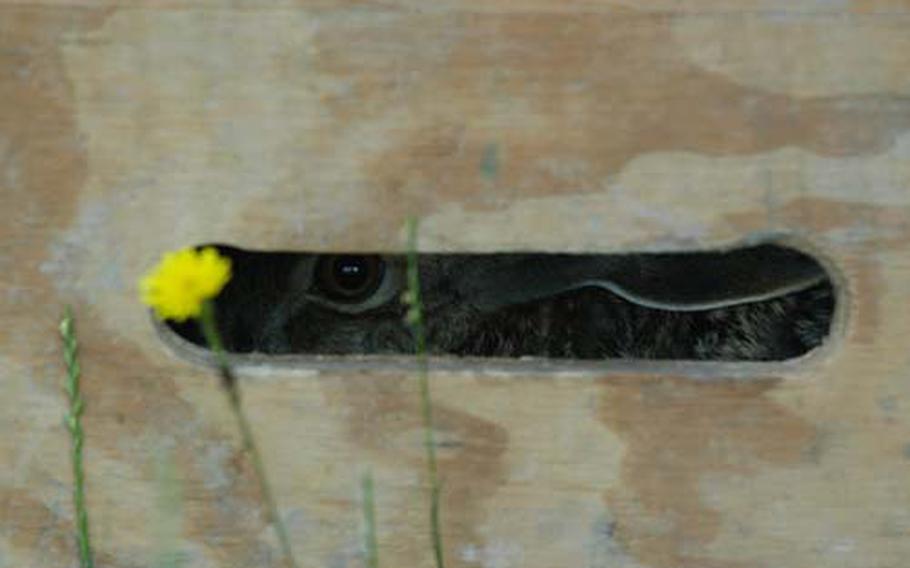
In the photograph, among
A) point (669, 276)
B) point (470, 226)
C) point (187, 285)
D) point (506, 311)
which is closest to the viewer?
point (187, 285)

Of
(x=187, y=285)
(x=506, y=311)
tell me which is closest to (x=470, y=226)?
(x=187, y=285)

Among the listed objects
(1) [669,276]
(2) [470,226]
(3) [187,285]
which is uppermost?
(3) [187,285]

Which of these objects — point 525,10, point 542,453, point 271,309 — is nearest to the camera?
point 525,10

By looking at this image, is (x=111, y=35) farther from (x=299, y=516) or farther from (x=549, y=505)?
(x=549, y=505)

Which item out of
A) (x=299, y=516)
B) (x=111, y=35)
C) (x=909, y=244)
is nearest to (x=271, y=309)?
(x=299, y=516)

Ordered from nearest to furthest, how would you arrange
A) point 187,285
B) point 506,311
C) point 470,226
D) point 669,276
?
point 187,285, point 470,226, point 669,276, point 506,311

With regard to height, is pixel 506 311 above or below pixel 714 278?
below

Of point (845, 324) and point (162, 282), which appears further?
point (845, 324)

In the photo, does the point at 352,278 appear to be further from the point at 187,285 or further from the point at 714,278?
the point at 187,285
